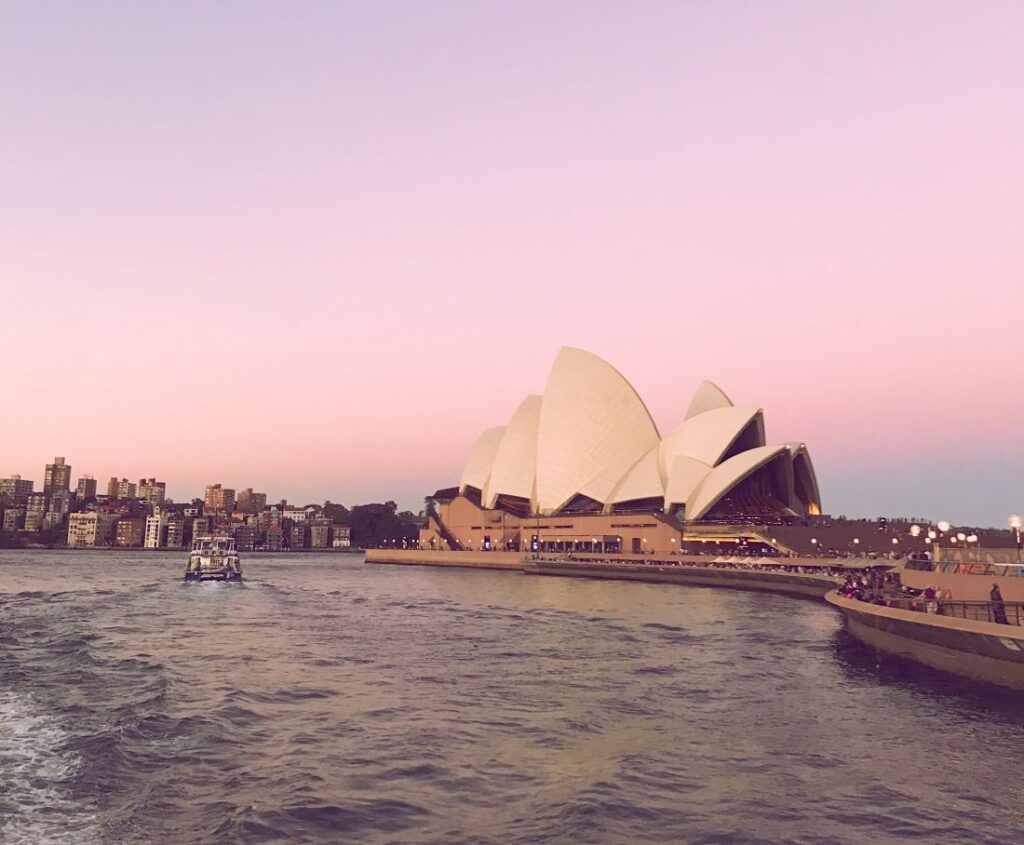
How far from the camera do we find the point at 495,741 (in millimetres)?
13234

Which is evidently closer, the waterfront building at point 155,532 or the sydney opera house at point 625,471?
the sydney opera house at point 625,471

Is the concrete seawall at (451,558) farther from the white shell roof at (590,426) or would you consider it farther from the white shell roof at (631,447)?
the white shell roof at (590,426)

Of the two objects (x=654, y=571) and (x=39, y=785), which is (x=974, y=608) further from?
(x=654, y=571)

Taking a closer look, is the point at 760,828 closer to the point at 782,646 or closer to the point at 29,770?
the point at 29,770

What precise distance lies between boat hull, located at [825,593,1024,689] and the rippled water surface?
53 cm

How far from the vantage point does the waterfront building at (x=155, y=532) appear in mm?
196250

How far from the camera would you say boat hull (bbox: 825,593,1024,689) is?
56.4ft

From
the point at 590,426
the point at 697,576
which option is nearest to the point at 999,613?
the point at 697,576

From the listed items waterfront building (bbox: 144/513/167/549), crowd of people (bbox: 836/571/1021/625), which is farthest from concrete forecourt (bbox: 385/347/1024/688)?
waterfront building (bbox: 144/513/167/549)

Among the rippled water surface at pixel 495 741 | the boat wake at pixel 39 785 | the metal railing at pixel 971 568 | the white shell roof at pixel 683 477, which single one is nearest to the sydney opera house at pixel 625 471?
the white shell roof at pixel 683 477

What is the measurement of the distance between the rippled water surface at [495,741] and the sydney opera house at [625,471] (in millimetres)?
45566

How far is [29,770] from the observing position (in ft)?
37.5

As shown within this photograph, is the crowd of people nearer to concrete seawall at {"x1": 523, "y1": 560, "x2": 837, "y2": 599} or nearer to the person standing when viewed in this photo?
the person standing

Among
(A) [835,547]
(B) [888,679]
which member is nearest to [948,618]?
(B) [888,679]
